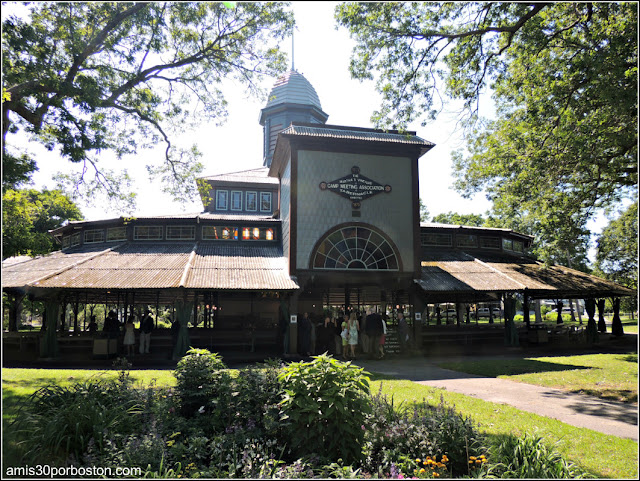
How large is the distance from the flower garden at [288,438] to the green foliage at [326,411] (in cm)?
1

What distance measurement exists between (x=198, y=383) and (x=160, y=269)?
11.9 meters

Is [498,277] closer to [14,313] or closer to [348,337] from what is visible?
[348,337]

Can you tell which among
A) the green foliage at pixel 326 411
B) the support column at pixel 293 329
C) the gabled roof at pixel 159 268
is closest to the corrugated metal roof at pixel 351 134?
the gabled roof at pixel 159 268

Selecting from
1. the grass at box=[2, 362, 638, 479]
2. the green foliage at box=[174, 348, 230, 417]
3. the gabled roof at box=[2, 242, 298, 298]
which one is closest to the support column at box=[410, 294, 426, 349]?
the gabled roof at box=[2, 242, 298, 298]

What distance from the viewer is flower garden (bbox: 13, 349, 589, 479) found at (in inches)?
180

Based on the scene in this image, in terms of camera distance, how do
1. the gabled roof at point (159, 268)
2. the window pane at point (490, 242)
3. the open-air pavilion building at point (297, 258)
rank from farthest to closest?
the window pane at point (490, 242), the open-air pavilion building at point (297, 258), the gabled roof at point (159, 268)

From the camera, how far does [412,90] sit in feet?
35.0

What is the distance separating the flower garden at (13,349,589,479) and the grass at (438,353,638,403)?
19.3 feet

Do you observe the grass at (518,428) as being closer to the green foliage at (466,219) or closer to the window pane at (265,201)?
the window pane at (265,201)

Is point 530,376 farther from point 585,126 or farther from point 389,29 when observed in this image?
point 389,29

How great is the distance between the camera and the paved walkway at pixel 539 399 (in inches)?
279

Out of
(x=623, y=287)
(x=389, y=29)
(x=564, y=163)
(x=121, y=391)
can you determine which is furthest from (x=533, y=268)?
(x=121, y=391)

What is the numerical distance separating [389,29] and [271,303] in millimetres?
19731

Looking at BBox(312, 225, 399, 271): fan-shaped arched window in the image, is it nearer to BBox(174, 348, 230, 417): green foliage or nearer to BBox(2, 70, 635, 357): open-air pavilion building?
BBox(2, 70, 635, 357): open-air pavilion building
